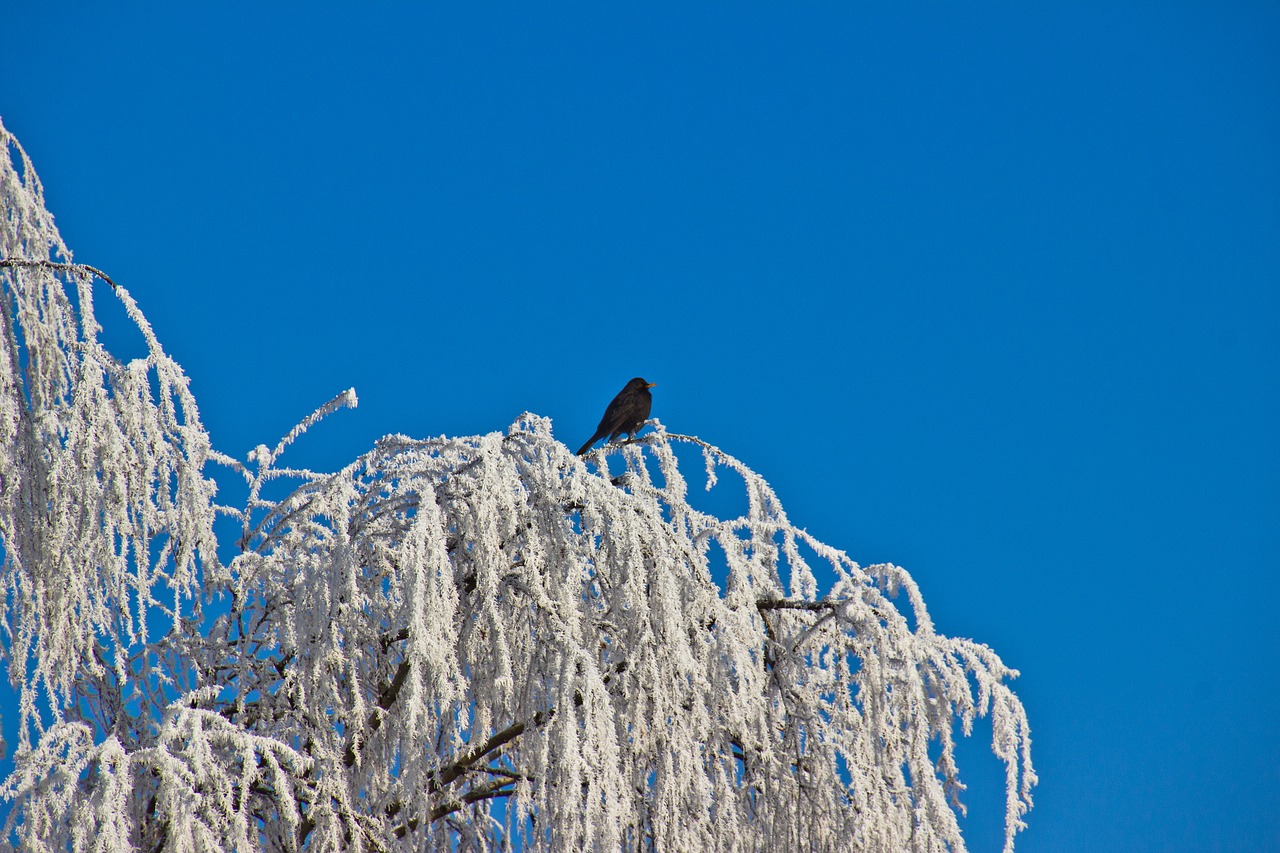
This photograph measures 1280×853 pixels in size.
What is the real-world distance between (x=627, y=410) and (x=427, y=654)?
3195 millimetres

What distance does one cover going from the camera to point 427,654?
8.16 ft

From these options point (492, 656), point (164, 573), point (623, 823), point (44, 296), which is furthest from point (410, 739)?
point (44, 296)

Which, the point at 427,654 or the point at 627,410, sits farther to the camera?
the point at 627,410

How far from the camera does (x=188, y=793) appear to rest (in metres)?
2.36

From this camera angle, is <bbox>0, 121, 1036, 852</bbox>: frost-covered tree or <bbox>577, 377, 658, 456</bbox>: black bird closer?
<bbox>0, 121, 1036, 852</bbox>: frost-covered tree

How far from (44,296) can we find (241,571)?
3.52 ft

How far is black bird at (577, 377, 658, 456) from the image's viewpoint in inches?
220

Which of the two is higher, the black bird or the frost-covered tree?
the black bird

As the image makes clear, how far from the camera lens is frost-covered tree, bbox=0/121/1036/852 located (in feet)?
Answer: 8.34

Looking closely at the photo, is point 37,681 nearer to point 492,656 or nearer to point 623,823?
point 492,656

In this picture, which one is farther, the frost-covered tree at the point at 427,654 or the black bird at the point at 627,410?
the black bird at the point at 627,410

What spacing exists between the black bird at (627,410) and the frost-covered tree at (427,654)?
1889 mm

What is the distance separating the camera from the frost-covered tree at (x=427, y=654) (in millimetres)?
2541

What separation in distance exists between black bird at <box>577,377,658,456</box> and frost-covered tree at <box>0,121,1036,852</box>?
189 cm
